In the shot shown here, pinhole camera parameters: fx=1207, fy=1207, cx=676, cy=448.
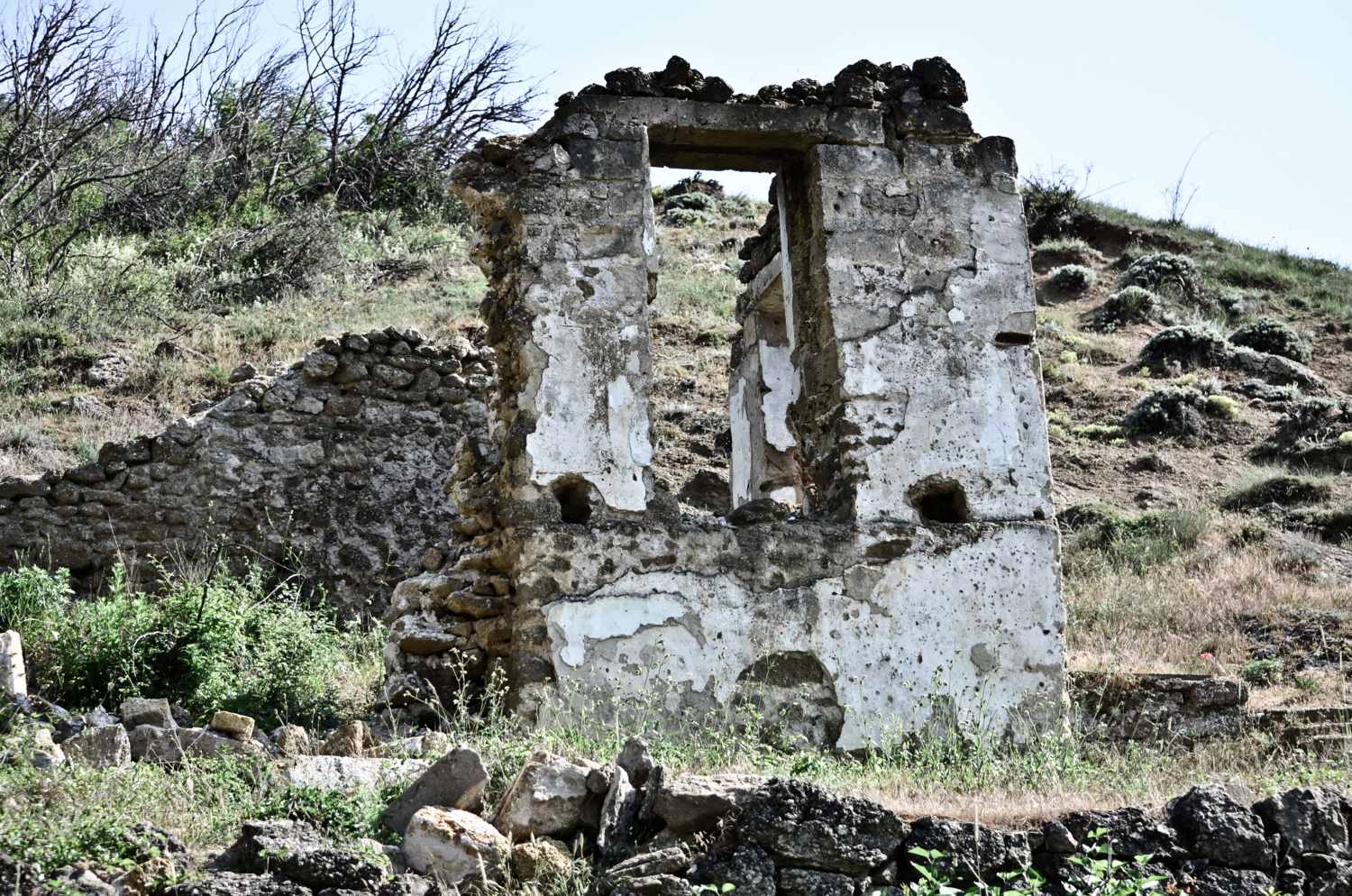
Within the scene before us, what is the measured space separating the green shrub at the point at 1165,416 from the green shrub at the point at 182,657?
1055 cm

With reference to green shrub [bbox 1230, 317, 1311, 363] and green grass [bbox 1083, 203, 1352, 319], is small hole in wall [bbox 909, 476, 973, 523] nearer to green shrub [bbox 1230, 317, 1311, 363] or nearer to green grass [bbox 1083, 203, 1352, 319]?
green shrub [bbox 1230, 317, 1311, 363]

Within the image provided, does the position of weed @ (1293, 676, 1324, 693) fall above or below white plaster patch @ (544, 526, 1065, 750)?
below

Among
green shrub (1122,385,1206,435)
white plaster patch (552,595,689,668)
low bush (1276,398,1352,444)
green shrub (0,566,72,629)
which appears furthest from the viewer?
green shrub (1122,385,1206,435)

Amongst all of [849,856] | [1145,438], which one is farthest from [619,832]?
[1145,438]

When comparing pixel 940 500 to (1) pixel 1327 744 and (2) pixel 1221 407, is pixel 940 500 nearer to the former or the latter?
(1) pixel 1327 744

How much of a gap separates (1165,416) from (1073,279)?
236 inches

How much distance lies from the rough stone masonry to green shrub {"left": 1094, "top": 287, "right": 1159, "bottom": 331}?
12.0 m

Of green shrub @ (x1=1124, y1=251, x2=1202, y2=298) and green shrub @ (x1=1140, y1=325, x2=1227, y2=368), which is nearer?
green shrub @ (x1=1140, y1=325, x2=1227, y2=368)

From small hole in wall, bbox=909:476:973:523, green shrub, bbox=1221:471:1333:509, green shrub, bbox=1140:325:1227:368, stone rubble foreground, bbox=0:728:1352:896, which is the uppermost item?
green shrub, bbox=1140:325:1227:368

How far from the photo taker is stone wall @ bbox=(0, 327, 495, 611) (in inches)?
305

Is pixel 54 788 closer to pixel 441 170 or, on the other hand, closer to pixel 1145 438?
pixel 1145 438

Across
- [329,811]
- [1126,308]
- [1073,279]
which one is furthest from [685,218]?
[329,811]

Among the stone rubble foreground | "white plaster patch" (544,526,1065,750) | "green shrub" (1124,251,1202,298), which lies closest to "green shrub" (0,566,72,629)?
"white plaster patch" (544,526,1065,750)

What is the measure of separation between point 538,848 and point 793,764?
57.1 inches
